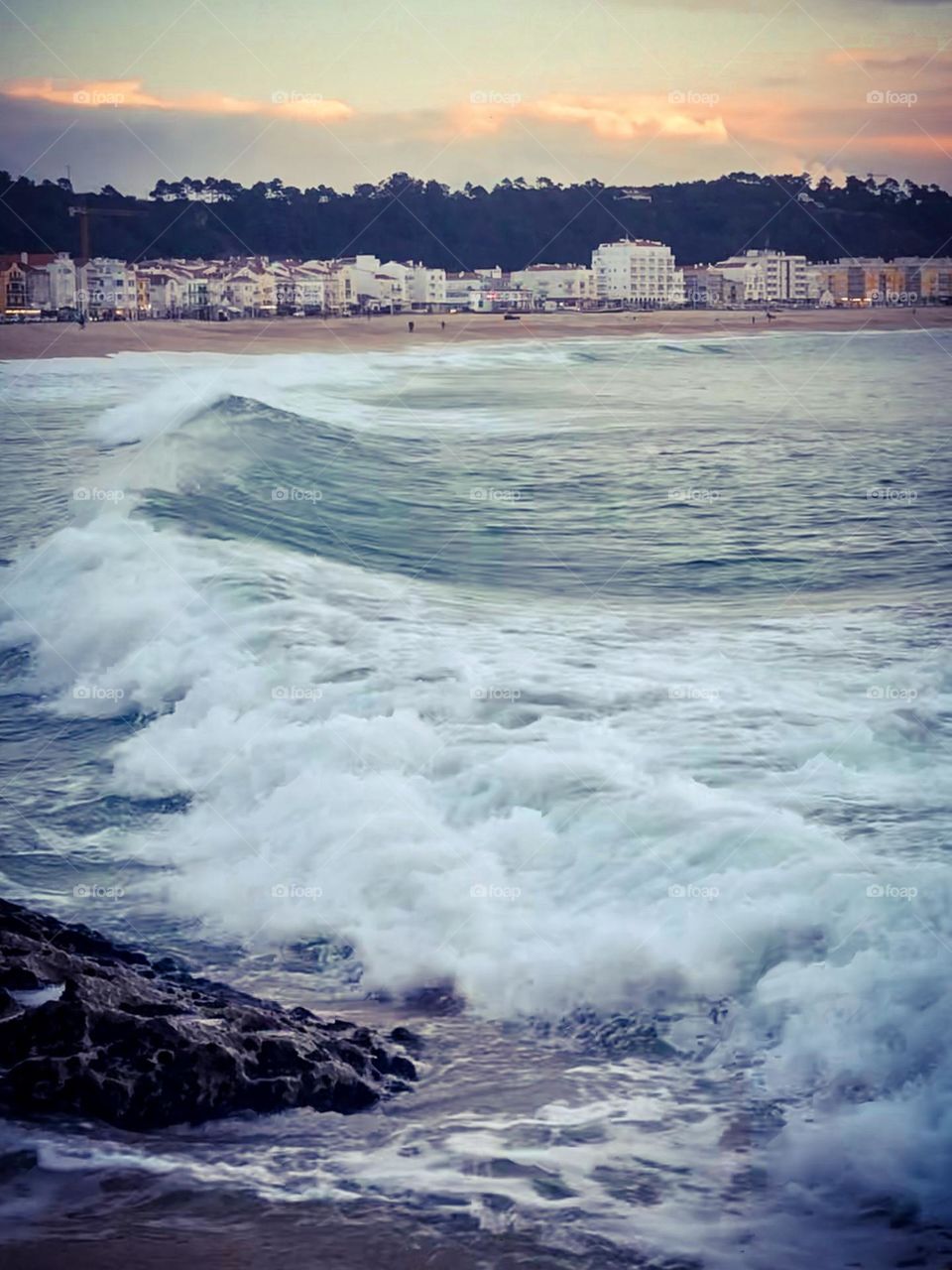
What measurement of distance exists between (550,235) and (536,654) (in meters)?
4.37

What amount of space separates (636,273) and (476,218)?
1497 millimetres

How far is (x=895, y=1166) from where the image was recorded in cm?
485

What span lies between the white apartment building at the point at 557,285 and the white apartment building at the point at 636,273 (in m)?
0.09

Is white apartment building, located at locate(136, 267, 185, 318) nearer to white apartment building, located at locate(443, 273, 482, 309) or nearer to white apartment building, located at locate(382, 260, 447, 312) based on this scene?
white apartment building, located at locate(382, 260, 447, 312)

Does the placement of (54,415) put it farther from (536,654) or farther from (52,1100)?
(52,1100)

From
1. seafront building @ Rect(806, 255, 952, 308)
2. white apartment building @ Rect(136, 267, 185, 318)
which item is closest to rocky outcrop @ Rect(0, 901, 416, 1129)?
white apartment building @ Rect(136, 267, 185, 318)

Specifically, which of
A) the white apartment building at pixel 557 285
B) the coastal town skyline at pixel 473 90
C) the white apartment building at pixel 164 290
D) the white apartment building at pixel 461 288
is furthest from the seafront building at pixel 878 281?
the white apartment building at pixel 164 290

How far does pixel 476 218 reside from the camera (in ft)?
42.3

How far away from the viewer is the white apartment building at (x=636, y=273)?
43.7 ft

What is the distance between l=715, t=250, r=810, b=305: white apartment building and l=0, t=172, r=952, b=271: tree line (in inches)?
5.3

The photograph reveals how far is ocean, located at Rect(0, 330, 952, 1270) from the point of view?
472 cm

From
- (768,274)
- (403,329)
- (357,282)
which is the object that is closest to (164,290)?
(357,282)

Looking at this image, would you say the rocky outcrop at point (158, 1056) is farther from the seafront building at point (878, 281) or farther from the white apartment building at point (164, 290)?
the seafront building at point (878, 281)

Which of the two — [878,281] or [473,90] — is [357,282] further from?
[878,281]
